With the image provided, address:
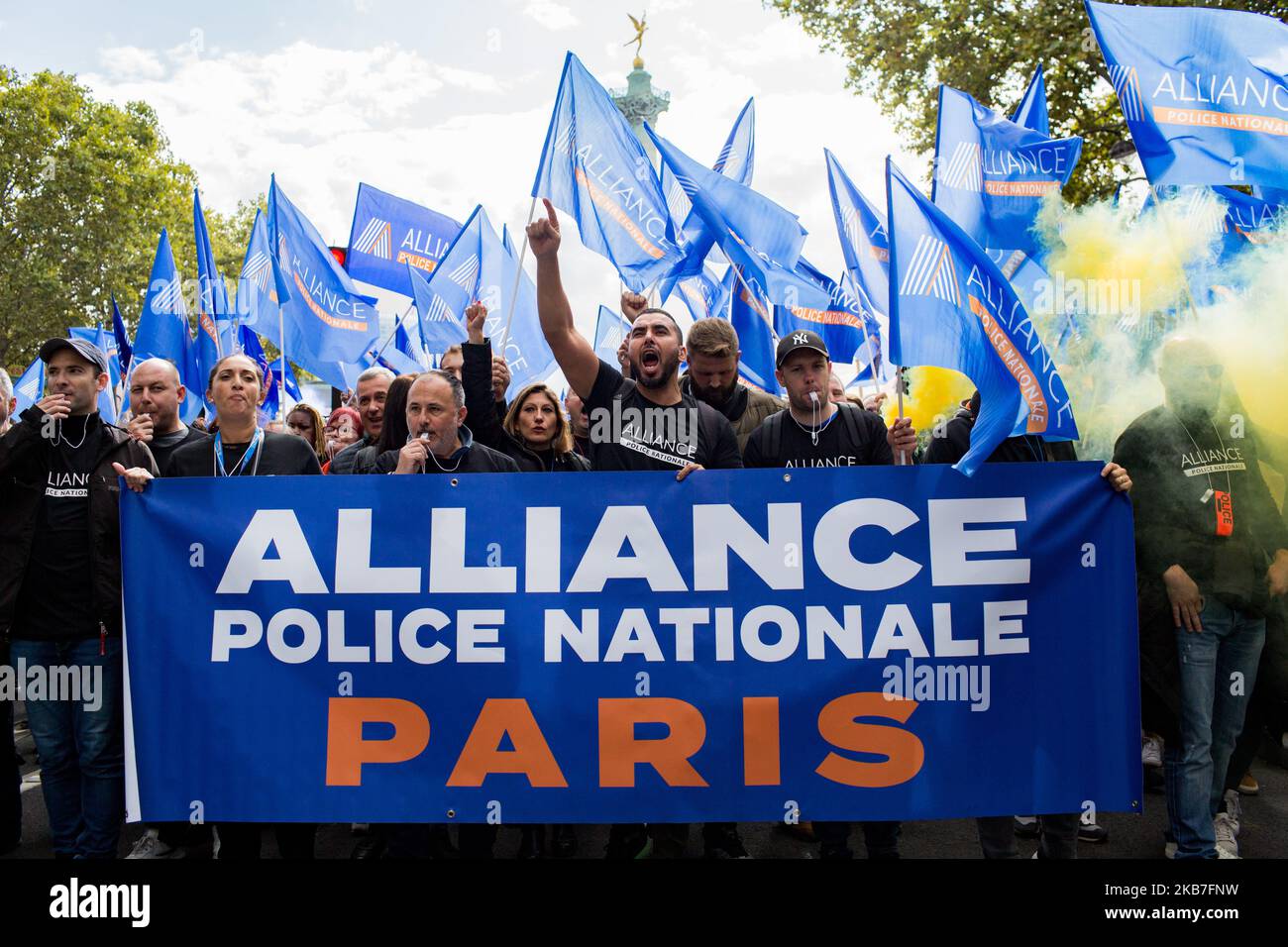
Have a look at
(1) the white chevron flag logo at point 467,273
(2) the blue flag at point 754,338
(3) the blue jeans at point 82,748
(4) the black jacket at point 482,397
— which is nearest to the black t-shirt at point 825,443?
(4) the black jacket at point 482,397

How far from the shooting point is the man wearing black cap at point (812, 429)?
4160mm

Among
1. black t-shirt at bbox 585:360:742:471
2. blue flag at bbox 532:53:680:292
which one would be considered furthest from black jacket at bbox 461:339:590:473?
blue flag at bbox 532:53:680:292

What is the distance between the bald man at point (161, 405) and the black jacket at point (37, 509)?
0.40 m

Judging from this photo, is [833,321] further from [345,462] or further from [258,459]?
[258,459]

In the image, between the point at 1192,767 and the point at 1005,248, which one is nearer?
the point at 1192,767

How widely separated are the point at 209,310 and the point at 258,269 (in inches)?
22.6

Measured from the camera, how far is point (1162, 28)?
4.57m

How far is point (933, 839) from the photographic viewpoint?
4.82 metres

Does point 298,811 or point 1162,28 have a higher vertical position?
point 1162,28

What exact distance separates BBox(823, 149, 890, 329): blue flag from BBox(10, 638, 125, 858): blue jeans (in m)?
5.81

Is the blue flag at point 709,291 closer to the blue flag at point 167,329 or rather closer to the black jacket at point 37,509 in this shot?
the blue flag at point 167,329

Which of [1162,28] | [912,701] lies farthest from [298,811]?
[1162,28]

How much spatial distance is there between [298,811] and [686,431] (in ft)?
6.60
